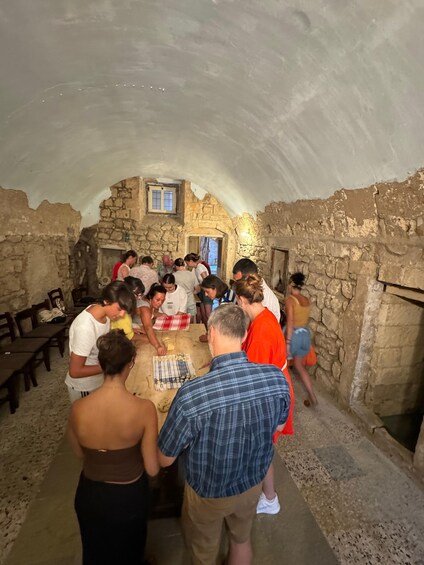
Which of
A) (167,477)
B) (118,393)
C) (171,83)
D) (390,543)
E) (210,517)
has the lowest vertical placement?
(390,543)

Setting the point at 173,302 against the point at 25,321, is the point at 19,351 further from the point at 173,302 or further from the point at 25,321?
the point at 173,302

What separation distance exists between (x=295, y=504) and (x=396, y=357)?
2235mm

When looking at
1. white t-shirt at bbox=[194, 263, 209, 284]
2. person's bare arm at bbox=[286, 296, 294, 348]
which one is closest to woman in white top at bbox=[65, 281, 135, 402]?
person's bare arm at bbox=[286, 296, 294, 348]

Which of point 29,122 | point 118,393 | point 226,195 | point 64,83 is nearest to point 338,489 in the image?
point 118,393

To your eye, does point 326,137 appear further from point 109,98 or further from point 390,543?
point 390,543

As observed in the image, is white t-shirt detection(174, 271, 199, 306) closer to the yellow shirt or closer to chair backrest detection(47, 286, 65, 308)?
the yellow shirt

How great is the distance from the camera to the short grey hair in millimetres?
1574

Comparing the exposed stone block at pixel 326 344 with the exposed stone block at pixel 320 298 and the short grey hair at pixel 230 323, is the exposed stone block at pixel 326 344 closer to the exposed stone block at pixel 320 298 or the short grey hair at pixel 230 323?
the exposed stone block at pixel 320 298

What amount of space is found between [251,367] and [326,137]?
2943mm

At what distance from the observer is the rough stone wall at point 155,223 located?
379 inches

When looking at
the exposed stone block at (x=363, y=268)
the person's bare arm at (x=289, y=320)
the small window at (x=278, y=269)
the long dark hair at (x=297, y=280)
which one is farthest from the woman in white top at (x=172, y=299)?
the small window at (x=278, y=269)

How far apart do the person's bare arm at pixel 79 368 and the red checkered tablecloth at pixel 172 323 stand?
5.22 feet

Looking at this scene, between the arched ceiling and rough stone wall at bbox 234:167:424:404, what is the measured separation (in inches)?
10.3

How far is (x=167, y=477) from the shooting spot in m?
2.54
